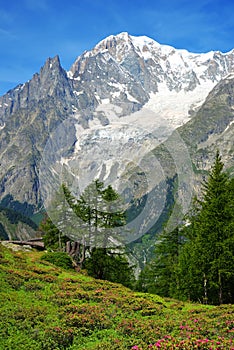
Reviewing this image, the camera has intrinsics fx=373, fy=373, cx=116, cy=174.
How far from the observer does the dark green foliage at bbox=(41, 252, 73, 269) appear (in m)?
41.6

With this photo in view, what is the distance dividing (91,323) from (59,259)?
25993mm

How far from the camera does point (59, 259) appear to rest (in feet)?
139

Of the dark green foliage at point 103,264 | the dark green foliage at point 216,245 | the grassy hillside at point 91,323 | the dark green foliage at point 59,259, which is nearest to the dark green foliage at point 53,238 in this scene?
the dark green foliage at point 103,264

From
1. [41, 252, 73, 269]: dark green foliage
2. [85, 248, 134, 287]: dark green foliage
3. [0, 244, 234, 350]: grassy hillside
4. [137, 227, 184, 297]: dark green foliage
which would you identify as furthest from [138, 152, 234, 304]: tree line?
[41, 252, 73, 269]: dark green foliage

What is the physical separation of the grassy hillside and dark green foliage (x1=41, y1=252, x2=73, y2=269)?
55.7ft

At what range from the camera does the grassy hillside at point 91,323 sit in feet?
46.9

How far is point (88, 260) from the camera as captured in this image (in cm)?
4569

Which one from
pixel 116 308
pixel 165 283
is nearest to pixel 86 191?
pixel 165 283

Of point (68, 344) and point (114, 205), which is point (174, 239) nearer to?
point (114, 205)

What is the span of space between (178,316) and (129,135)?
57.6 feet

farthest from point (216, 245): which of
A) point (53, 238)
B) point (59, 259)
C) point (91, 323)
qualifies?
point (53, 238)

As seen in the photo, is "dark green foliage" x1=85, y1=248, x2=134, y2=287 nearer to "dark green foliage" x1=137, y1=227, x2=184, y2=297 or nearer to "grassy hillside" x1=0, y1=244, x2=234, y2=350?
"dark green foliage" x1=137, y1=227, x2=184, y2=297

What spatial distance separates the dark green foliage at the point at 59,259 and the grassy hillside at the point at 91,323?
1699 centimetres

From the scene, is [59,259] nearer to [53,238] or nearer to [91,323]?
[53,238]
